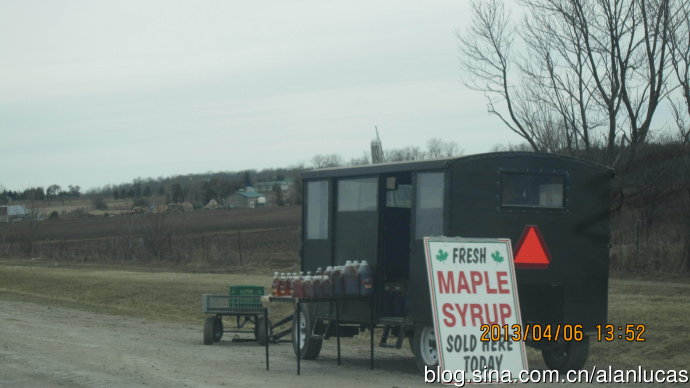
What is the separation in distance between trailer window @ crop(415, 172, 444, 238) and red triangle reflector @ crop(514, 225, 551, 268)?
1.17m

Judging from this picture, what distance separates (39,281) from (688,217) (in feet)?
78.3

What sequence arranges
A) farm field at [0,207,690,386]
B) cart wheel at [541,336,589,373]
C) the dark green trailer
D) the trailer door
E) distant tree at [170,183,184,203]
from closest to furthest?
the dark green trailer < farm field at [0,207,690,386] < cart wheel at [541,336,589,373] < the trailer door < distant tree at [170,183,184,203]

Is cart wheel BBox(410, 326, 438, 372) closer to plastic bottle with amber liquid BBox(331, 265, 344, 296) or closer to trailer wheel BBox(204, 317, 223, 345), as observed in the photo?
plastic bottle with amber liquid BBox(331, 265, 344, 296)

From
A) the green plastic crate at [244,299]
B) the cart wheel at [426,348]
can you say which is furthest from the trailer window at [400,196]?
the green plastic crate at [244,299]

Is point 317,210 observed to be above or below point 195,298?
above

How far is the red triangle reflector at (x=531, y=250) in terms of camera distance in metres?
13.8

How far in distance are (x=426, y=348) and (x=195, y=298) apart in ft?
51.8

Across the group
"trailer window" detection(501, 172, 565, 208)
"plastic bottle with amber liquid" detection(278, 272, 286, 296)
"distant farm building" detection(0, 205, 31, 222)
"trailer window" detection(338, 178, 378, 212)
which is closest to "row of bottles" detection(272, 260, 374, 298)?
"plastic bottle with amber liquid" detection(278, 272, 286, 296)

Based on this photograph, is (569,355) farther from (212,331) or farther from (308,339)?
(212,331)

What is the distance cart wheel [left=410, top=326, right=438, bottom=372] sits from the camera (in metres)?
13.8

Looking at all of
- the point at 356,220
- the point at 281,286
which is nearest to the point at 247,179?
the point at 281,286

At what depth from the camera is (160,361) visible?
15.5m

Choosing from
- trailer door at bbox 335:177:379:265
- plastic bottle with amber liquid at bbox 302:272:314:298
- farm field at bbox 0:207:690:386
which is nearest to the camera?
farm field at bbox 0:207:690:386

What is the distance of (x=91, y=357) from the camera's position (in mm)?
15727
